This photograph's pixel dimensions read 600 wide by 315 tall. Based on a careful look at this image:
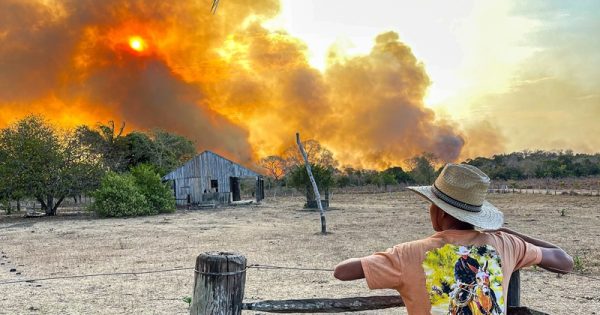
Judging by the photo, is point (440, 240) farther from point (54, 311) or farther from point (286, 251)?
point (286, 251)

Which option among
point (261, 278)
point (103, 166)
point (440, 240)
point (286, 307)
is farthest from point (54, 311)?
point (103, 166)

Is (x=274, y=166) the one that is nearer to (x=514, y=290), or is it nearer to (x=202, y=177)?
(x=202, y=177)

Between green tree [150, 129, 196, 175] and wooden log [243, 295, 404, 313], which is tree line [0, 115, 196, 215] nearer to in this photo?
green tree [150, 129, 196, 175]

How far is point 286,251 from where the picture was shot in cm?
1293

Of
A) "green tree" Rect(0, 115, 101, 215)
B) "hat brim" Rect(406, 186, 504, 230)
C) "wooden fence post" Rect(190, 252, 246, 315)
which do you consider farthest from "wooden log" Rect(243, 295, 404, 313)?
"green tree" Rect(0, 115, 101, 215)

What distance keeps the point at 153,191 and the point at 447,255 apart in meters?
30.5

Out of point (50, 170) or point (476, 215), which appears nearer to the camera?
point (476, 215)

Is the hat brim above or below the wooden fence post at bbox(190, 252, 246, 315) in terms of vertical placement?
above

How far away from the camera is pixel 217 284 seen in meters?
2.46

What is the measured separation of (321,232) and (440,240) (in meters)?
14.9

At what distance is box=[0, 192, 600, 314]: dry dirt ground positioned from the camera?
773 cm

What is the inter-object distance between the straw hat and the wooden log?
801 millimetres

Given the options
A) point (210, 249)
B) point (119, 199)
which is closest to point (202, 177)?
point (119, 199)

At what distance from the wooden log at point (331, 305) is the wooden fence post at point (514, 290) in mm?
635
